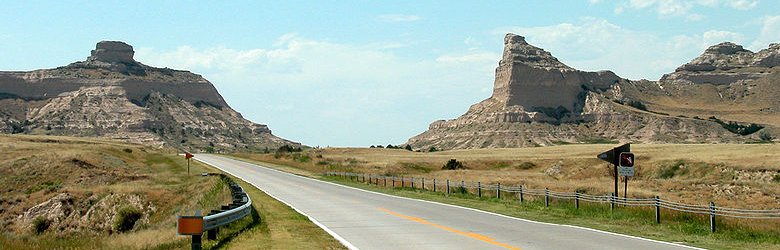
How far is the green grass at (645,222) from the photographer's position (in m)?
17.5

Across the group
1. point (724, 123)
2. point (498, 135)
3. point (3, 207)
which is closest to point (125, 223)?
point (3, 207)

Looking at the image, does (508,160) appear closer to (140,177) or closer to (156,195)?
(140,177)

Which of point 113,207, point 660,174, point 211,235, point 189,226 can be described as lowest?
point 113,207

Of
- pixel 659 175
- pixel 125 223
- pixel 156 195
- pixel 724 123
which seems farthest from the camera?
pixel 724 123

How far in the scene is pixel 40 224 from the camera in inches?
1681

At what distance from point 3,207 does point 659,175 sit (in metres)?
52.7

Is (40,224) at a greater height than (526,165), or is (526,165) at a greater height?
(526,165)

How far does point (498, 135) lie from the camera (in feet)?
648

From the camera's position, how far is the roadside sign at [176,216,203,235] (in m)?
13.3

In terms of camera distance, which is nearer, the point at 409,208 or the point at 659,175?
the point at 409,208

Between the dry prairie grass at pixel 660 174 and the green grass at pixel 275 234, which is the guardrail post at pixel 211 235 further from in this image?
the dry prairie grass at pixel 660 174

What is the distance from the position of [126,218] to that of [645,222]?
28.9 m

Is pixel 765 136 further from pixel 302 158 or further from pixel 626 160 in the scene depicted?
pixel 626 160

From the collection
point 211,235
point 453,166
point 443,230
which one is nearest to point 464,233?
point 443,230
